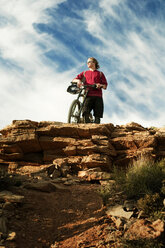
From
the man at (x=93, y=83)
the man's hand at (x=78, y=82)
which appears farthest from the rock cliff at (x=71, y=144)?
the man's hand at (x=78, y=82)

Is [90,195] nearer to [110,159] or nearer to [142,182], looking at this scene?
[142,182]

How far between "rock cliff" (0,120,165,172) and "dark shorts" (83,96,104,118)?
797mm

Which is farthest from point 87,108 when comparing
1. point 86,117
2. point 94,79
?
point 94,79

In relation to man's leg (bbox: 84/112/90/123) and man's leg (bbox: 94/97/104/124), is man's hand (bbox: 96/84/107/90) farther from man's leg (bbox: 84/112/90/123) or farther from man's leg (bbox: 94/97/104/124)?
man's leg (bbox: 84/112/90/123)

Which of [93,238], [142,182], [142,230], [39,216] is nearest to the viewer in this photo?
[142,230]

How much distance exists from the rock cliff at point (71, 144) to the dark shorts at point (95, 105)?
2.61 ft

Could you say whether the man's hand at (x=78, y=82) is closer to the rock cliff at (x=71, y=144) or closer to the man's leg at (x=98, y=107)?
the man's leg at (x=98, y=107)

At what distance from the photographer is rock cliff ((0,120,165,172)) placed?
10.4 meters

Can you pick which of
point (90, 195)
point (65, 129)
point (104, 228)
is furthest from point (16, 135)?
point (104, 228)

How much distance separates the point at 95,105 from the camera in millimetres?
11547

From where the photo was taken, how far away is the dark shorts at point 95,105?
37.6ft

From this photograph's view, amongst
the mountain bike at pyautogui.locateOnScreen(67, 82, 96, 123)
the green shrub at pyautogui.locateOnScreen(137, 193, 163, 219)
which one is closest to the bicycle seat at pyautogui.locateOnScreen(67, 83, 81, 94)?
the mountain bike at pyautogui.locateOnScreen(67, 82, 96, 123)

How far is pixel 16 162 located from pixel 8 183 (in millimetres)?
3943

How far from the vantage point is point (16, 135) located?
11.2 metres
